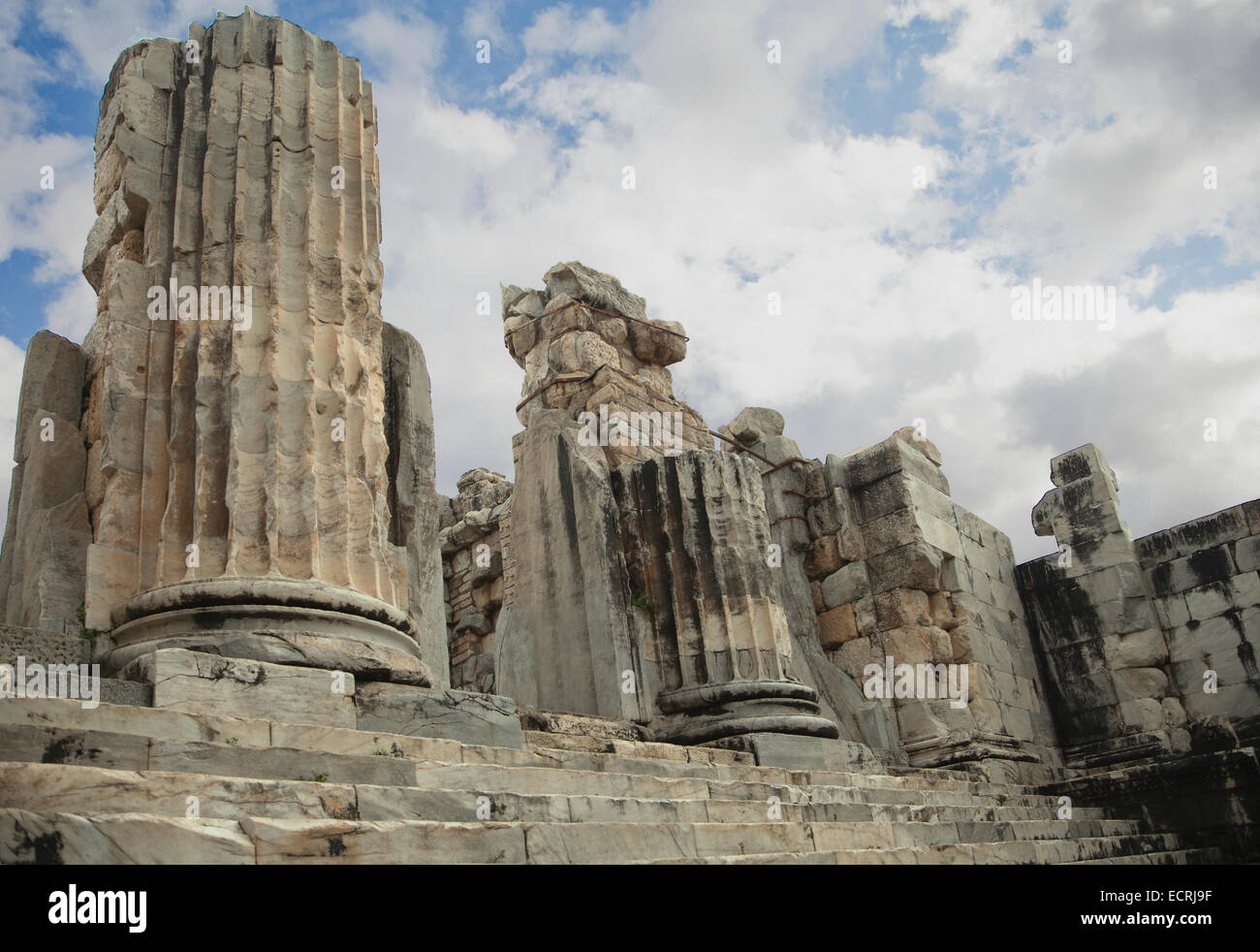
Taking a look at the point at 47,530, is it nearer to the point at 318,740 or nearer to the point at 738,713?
the point at 318,740

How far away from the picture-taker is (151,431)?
5.97 m

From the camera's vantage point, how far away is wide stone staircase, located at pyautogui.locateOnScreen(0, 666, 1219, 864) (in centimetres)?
302

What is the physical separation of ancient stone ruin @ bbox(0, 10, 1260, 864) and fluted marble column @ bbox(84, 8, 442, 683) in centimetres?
2

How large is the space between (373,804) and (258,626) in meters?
1.83

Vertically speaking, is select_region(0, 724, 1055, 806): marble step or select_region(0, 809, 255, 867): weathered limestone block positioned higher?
select_region(0, 724, 1055, 806): marble step

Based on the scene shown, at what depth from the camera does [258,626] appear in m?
5.25

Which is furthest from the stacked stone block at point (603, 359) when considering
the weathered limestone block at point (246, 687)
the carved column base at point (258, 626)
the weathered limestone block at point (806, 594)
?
the weathered limestone block at point (246, 687)

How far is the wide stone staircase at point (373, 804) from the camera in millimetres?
3020

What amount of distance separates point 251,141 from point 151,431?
1.98m

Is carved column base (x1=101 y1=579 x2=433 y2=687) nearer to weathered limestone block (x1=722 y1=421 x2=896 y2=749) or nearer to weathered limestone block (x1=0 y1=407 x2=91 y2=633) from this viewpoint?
weathered limestone block (x1=0 y1=407 x2=91 y2=633)

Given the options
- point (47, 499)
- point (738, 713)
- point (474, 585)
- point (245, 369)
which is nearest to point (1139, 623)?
point (738, 713)

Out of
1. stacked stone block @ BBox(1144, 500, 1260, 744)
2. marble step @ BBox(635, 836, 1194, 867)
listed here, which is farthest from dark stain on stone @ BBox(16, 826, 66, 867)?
stacked stone block @ BBox(1144, 500, 1260, 744)
